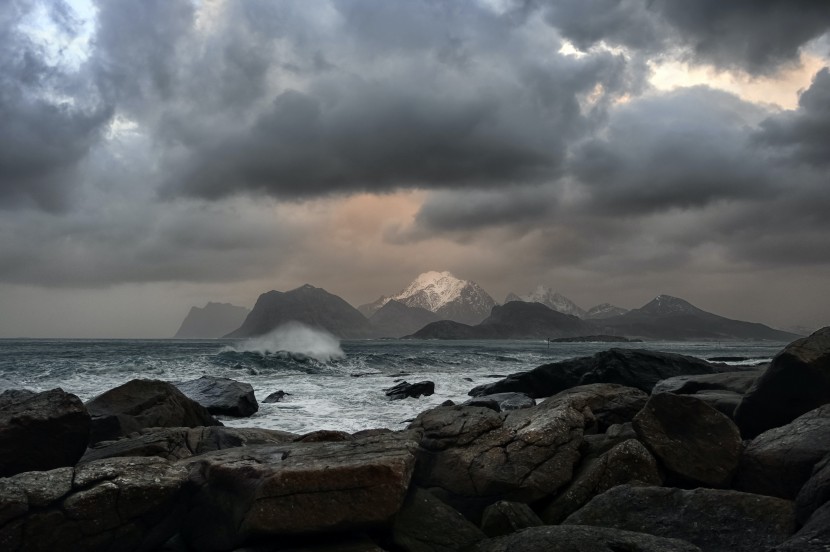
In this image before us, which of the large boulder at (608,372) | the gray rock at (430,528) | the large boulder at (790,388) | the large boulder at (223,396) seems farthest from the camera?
the large boulder at (608,372)

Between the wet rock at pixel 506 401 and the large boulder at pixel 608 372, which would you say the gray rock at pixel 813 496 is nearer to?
the wet rock at pixel 506 401

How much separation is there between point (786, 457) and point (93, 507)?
8440 millimetres

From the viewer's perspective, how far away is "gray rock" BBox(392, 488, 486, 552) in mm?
6543

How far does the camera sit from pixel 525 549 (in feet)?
18.2

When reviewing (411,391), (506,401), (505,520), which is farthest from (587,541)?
(411,391)

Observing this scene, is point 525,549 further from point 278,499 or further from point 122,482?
point 122,482

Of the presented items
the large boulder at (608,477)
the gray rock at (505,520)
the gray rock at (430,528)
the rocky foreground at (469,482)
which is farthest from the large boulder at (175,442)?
the large boulder at (608,477)

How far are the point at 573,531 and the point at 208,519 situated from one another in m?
4.42

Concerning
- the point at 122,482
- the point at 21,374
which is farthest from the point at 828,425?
the point at 21,374

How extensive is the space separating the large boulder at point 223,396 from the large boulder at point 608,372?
35.4ft

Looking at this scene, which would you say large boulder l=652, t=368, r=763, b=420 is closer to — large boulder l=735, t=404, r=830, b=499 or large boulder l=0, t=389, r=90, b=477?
large boulder l=735, t=404, r=830, b=499

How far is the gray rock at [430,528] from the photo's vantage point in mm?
6543

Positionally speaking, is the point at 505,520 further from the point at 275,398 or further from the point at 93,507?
the point at 275,398

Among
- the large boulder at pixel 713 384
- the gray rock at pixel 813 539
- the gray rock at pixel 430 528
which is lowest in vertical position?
the gray rock at pixel 430 528
